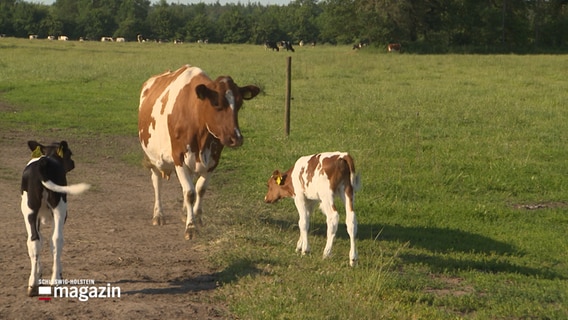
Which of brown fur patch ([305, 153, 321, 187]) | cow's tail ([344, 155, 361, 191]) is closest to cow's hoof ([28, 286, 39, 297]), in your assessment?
brown fur patch ([305, 153, 321, 187])

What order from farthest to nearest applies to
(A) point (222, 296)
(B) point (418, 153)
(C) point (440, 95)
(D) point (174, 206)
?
1. (C) point (440, 95)
2. (B) point (418, 153)
3. (D) point (174, 206)
4. (A) point (222, 296)

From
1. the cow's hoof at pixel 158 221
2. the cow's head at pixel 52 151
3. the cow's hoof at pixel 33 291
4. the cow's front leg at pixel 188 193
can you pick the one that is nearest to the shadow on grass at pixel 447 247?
the cow's front leg at pixel 188 193

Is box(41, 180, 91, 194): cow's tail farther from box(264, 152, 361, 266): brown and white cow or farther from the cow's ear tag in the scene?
box(264, 152, 361, 266): brown and white cow

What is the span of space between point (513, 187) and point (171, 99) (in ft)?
19.8

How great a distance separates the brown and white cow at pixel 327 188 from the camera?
325 inches

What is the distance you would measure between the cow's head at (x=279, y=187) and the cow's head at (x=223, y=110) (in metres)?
0.85

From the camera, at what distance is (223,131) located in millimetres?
9289

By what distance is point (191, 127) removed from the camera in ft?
31.7

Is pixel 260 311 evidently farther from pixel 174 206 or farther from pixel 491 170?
pixel 491 170

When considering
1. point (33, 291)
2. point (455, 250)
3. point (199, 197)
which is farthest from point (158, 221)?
point (455, 250)

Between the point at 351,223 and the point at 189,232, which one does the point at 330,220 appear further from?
the point at 189,232

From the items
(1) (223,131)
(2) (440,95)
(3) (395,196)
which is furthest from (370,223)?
(2) (440,95)

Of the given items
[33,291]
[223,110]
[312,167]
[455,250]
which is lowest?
[455,250]

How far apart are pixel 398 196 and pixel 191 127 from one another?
4061 mm
